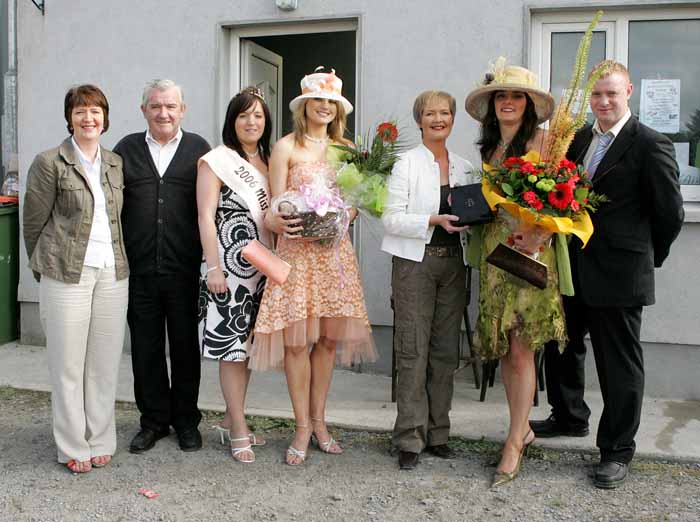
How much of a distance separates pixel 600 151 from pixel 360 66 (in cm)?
247

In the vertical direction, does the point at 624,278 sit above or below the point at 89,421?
above

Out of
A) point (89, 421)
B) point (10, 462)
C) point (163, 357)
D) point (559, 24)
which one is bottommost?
point (10, 462)

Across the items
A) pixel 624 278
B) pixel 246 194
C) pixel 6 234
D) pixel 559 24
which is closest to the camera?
pixel 624 278

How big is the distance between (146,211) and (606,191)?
239 centimetres

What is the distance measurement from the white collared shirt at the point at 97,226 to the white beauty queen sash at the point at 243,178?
559mm

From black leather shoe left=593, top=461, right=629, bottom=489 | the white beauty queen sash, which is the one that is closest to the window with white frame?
black leather shoe left=593, top=461, right=629, bottom=489

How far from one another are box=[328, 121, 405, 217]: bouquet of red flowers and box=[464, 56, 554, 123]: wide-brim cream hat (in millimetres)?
491

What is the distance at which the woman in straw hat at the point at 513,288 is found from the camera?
3.86m

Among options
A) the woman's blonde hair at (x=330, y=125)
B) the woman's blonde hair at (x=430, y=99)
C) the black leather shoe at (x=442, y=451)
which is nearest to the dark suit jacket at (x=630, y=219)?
the woman's blonde hair at (x=430, y=99)

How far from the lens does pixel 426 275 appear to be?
13.4 ft

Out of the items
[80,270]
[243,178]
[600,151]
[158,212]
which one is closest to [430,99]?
[600,151]

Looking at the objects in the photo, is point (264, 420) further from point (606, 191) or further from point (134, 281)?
point (606, 191)

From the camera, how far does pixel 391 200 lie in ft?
13.3

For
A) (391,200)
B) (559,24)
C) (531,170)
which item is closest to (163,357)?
(391,200)
